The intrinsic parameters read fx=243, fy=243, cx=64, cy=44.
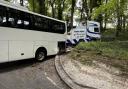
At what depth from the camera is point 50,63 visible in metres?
14.1

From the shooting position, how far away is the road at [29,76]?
9227mm

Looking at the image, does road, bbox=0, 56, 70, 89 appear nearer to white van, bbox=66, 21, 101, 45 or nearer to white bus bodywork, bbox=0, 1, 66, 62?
white bus bodywork, bbox=0, 1, 66, 62

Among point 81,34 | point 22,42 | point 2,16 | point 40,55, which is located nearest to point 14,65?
point 22,42

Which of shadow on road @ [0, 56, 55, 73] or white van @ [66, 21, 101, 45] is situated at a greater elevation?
white van @ [66, 21, 101, 45]

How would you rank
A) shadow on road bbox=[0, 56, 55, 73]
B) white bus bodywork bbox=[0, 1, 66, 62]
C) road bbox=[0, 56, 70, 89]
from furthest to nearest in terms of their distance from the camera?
shadow on road bbox=[0, 56, 55, 73] < white bus bodywork bbox=[0, 1, 66, 62] < road bbox=[0, 56, 70, 89]

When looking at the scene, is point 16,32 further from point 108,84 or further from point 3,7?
point 108,84

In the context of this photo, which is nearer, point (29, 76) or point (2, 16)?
point (29, 76)

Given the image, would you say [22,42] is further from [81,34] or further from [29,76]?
[81,34]

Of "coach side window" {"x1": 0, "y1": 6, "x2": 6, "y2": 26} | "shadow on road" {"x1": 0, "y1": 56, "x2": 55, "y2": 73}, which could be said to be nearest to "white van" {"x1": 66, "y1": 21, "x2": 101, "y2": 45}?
"shadow on road" {"x1": 0, "y1": 56, "x2": 55, "y2": 73}

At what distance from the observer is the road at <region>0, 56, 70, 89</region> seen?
9227 millimetres

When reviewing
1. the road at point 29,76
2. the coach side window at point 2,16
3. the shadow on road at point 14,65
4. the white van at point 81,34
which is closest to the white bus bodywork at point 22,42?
the coach side window at point 2,16

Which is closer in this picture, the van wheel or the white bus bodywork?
the white bus bodywork

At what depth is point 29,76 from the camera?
35.6 ft

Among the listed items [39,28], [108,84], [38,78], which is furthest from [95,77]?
[39,28]
